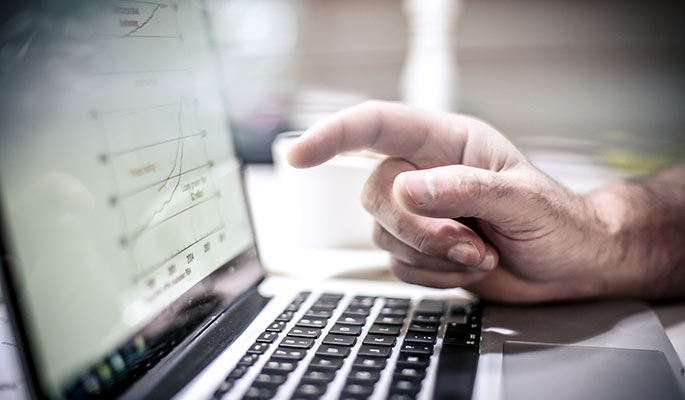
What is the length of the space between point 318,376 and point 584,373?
21 cm

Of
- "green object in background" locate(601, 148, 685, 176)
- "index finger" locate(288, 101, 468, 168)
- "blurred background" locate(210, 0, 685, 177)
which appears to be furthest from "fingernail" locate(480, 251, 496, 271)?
"blurred background" locate(210, 0, 685, 177)

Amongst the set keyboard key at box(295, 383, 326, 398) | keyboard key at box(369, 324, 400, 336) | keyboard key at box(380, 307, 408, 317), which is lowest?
keyboard key at box(380, 307, 408, 317)

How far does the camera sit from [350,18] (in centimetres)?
172

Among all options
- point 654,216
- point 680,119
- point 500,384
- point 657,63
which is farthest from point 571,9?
point 500,384

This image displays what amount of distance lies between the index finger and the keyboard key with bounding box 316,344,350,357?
167mm

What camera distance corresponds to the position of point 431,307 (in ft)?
1.69

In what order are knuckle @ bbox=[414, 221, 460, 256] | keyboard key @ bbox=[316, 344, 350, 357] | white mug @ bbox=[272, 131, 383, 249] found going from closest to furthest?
keyboard key @ bbox=[316, 344, 350, 357], knuckle @ bbox=[414, 221, 460, 256], white mug @ bbox=[272, 131, 383, 249]

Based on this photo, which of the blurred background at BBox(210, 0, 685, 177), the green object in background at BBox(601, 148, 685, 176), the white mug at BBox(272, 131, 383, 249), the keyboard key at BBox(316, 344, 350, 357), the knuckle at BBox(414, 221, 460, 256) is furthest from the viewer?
the blurred background at BBox(210, 0, 685, 177)

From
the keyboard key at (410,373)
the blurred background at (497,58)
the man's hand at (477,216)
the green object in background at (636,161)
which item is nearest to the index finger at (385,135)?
the man's hand at (477,216)

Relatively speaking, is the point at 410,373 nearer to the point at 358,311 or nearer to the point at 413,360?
the point at 413,360

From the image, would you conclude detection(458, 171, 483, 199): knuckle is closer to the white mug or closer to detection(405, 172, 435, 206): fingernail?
detection(405, 172, 435, 206): fingernail

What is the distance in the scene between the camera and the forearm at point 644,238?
560mm

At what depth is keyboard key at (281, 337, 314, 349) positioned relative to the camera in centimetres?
42

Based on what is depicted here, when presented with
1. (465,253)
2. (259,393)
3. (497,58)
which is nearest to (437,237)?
(465,253)
